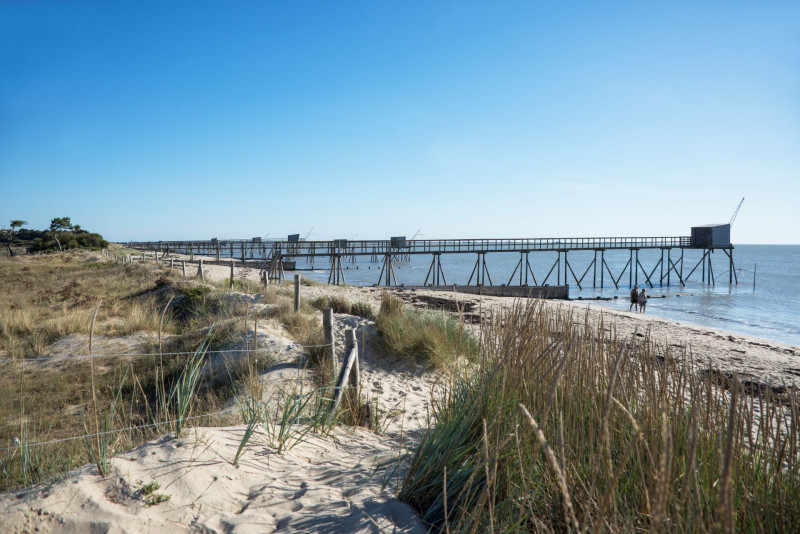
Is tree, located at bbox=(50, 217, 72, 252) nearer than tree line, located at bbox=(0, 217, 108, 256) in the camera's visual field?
No

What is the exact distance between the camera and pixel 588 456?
7.97ft

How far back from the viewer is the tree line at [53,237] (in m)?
39.0

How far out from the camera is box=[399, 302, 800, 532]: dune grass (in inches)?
69.0

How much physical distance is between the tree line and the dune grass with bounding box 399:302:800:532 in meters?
43.7

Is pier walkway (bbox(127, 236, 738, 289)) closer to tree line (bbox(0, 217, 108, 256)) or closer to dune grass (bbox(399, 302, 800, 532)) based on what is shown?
tree line (bbox(0, 217, 108, 256))

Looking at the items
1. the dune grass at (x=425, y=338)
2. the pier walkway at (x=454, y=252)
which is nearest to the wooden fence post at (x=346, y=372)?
the dune grass at (x=425, y=338)

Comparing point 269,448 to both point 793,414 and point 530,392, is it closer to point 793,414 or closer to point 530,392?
point 530,392

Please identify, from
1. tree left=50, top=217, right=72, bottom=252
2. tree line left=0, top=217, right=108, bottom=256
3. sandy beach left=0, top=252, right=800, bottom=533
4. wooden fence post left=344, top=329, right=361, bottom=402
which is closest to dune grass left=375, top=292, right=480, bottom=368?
wooden fence post left=344, top=329, right=361, bottom=402

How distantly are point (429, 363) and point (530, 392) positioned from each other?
4.73 m

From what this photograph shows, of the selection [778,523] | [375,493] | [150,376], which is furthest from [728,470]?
[150,376]

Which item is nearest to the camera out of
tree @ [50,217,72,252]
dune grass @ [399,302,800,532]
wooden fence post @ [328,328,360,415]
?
dune grass @ [399,302,800,532]

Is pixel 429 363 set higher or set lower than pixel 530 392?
lower

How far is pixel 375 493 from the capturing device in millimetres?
2852

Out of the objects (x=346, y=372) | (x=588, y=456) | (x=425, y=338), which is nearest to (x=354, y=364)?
(x=346, y=372)
